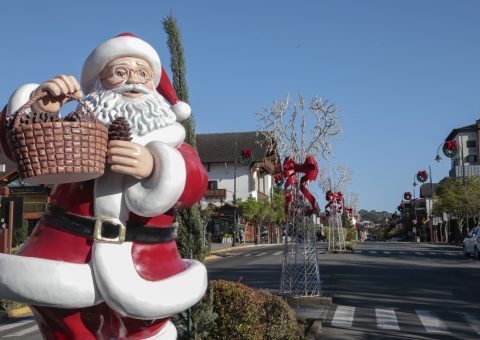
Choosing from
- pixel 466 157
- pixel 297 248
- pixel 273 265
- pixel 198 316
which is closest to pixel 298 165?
pixel 297 248

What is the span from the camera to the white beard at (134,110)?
3.14m

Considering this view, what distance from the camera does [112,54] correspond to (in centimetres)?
339

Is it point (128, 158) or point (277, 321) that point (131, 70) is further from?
point (277, 321)

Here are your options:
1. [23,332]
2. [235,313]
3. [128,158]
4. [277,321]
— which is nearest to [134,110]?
[128,158]

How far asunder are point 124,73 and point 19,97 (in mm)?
607

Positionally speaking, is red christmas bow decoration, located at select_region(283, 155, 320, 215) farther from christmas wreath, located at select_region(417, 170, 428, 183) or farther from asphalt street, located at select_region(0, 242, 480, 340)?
christmas wreath, located at select_region(417, 170, 428, 183)

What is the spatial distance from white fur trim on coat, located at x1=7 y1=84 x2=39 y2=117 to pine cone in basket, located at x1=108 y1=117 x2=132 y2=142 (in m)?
0.66

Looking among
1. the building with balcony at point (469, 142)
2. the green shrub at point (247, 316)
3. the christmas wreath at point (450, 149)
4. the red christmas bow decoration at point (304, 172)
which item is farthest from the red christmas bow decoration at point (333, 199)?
the building with balcony at point (469, 142)

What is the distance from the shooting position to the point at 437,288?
45.6 ft

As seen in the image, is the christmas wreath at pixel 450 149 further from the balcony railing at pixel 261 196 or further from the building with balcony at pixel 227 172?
the balcony railing at pixel 261 196

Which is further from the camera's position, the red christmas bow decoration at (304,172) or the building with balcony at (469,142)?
the building with balcony at (469,142)

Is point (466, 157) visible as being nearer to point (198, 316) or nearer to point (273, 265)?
point (273, 265)

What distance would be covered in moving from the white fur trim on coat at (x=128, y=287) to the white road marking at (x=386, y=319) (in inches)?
262

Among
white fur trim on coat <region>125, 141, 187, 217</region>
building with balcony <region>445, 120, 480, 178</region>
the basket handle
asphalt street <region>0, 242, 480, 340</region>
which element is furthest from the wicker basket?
building with balcony <region>445, 120, 480, 178</region>
